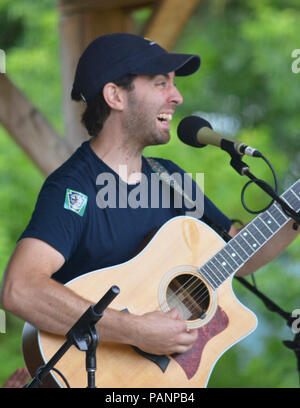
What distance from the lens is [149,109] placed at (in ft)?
7.72

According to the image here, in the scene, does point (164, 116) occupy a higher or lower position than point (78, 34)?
lower

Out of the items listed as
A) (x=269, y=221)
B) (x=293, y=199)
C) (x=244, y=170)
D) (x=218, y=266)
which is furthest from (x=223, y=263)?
(x=244, y=170)

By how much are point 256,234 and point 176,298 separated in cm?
38

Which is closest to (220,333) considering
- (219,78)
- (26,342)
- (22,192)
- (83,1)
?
(26,342)

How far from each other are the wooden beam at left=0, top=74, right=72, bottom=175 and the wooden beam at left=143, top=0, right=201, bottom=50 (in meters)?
0.81

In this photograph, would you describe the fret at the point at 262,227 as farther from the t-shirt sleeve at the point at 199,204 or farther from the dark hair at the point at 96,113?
the dark hair at the point at 96,113

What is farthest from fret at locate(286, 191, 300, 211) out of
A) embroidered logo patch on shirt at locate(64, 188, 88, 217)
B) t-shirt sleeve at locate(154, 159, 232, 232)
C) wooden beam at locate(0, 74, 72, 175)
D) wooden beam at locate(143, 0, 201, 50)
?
wooden beam at locate(143, 0, 201, 50)

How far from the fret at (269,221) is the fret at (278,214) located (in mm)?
14

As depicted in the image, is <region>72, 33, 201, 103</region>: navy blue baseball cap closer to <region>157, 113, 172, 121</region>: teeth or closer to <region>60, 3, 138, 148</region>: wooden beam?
<region>157, 113, 172, 121</region>: teeth

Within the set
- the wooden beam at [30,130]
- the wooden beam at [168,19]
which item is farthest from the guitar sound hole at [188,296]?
the wooden beam at [168,19]

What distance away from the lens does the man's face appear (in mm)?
2354

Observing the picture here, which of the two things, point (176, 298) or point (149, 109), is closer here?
point (176, 298)

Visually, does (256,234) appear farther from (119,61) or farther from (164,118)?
(119,61)
